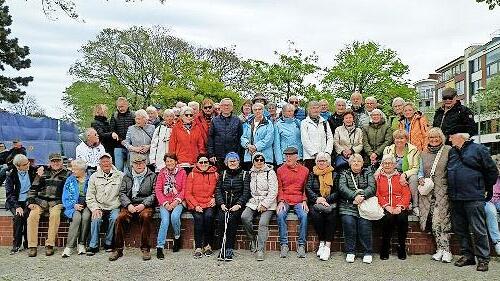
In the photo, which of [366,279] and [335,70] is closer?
[366,279]

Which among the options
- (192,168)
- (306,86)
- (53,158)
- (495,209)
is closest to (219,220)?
(192,168)

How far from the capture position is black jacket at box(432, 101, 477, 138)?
8000mm

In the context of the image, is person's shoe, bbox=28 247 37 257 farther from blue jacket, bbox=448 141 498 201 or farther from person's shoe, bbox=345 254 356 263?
blue jacket, bbox=448 141 498 201

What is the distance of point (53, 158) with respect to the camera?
28.4ft

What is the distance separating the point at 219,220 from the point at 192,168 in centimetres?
107

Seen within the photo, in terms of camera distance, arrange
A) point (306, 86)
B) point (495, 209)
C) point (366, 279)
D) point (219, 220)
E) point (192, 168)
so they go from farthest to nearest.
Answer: point (306, 86), point (192, 168), point (219, 220), point (495, 209), point (366, 279)

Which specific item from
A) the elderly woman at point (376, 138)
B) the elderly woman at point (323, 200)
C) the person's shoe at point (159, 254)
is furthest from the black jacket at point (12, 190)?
the elderly woman at point (376, 138)

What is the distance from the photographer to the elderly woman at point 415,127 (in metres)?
8.48

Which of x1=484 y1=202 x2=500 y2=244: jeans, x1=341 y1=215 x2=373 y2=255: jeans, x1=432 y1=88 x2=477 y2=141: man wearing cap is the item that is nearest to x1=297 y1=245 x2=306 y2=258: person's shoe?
x1=341 y1=215 x2=373 y2=255: jeans

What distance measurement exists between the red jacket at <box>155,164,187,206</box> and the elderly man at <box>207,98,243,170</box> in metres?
0.68

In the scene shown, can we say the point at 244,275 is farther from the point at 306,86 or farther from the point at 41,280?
the point at 306,86

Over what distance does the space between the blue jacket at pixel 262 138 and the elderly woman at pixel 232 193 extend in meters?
0.54

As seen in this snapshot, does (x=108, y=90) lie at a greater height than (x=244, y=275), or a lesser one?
greater

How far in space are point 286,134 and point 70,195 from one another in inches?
146
